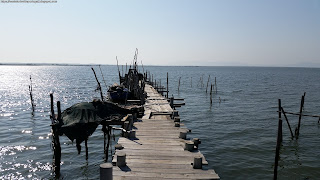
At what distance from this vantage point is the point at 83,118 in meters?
14.5

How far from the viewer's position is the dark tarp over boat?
551 inches

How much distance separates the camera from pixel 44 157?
59.0 ft

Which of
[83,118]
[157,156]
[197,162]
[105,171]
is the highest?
[105,171]

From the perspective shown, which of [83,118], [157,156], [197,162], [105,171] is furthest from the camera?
[83,118]

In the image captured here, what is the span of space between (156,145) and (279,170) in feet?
30.0

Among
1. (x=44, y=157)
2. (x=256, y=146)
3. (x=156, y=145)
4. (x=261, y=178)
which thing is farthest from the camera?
(x=256, y=146)

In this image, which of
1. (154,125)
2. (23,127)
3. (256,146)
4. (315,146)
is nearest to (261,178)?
(256,146)

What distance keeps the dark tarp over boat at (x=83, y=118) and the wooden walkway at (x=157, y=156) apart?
2225 mm

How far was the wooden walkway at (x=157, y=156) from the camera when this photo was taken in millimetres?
8734

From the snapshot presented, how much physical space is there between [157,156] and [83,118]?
600 centimetres

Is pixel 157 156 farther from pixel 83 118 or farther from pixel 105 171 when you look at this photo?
pixel 83 118

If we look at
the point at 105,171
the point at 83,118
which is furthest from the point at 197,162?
the point at 83,118

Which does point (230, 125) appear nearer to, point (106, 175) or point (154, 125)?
point (154, 125)

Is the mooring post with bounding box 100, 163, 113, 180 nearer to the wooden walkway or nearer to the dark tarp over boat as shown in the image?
the wooden walkway
